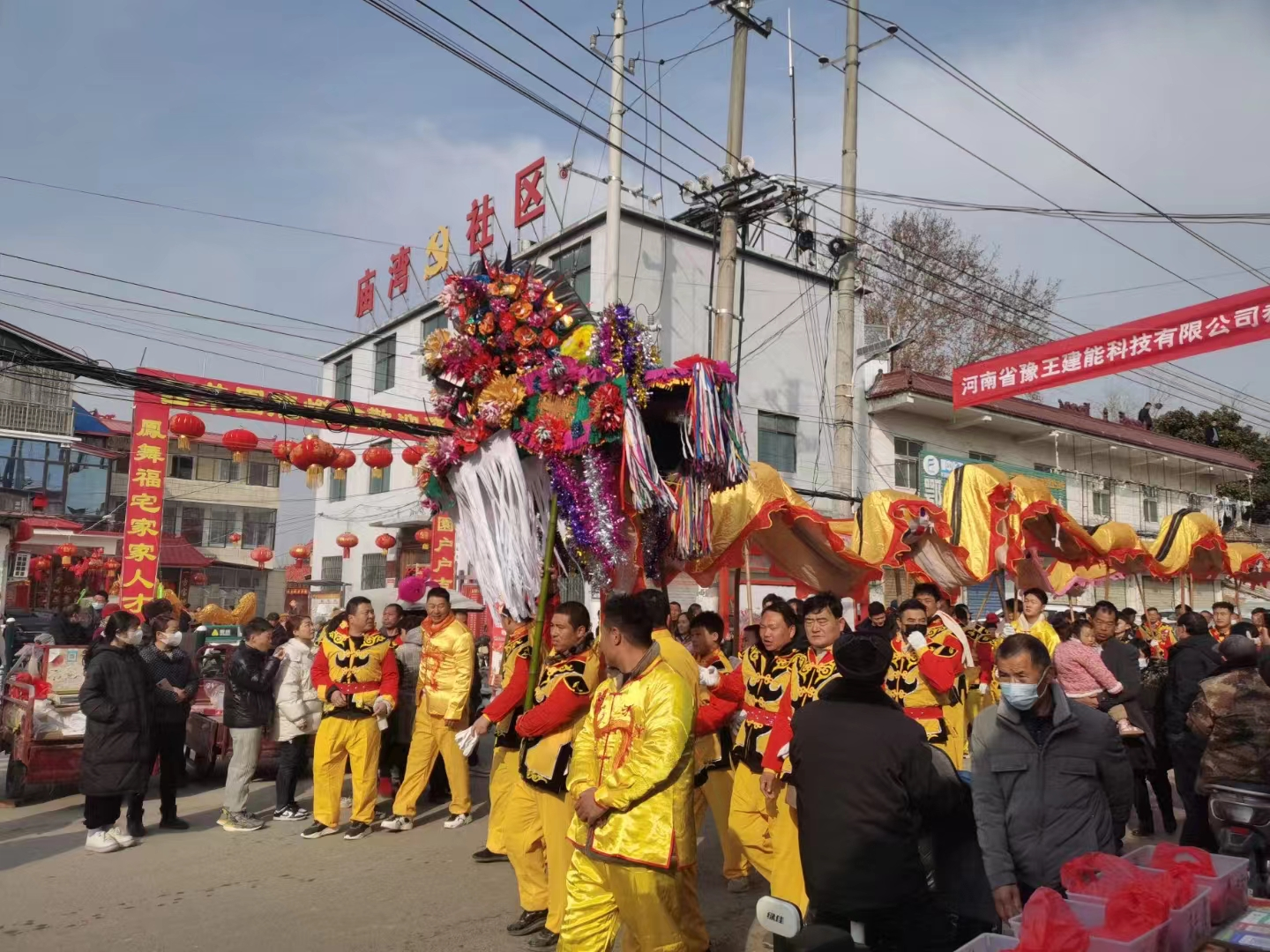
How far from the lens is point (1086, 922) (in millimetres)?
2461

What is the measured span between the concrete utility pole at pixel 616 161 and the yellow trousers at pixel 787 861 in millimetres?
10679

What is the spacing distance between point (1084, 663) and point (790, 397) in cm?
1380

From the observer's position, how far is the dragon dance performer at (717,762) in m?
5.48

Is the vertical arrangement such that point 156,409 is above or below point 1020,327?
below

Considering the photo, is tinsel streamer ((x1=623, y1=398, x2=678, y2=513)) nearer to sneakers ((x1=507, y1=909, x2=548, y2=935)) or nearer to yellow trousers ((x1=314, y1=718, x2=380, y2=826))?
sneakers ((x1=507, y1=909, x2=548, y2=935))

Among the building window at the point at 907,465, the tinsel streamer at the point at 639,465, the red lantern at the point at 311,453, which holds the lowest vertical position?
the tinsel streamer at the point at 639,465

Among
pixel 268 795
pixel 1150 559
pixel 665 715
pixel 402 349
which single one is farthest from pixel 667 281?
pixel 665 715

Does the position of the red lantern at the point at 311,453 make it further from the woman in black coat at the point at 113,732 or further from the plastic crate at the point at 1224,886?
the plastic crate at the point at 1224,886

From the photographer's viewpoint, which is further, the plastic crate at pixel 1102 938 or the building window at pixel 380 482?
the building window at pixel 380 482

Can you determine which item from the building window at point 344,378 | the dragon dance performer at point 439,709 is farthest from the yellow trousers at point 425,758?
the building window at point 344,378

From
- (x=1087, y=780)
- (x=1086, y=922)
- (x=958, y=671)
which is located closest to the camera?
(x=1086, y=922)

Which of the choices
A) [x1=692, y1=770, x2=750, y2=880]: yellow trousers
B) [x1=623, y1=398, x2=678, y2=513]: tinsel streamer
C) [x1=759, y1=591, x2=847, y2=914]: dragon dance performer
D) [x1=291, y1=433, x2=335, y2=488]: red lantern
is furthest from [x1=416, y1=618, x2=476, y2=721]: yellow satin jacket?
[x1=291, y1=433, x2=335, y2=488]: red lantern

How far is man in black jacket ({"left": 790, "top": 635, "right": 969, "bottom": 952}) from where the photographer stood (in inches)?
113

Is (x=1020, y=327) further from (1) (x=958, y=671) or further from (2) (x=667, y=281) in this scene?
(1) (x=958, y=671)
